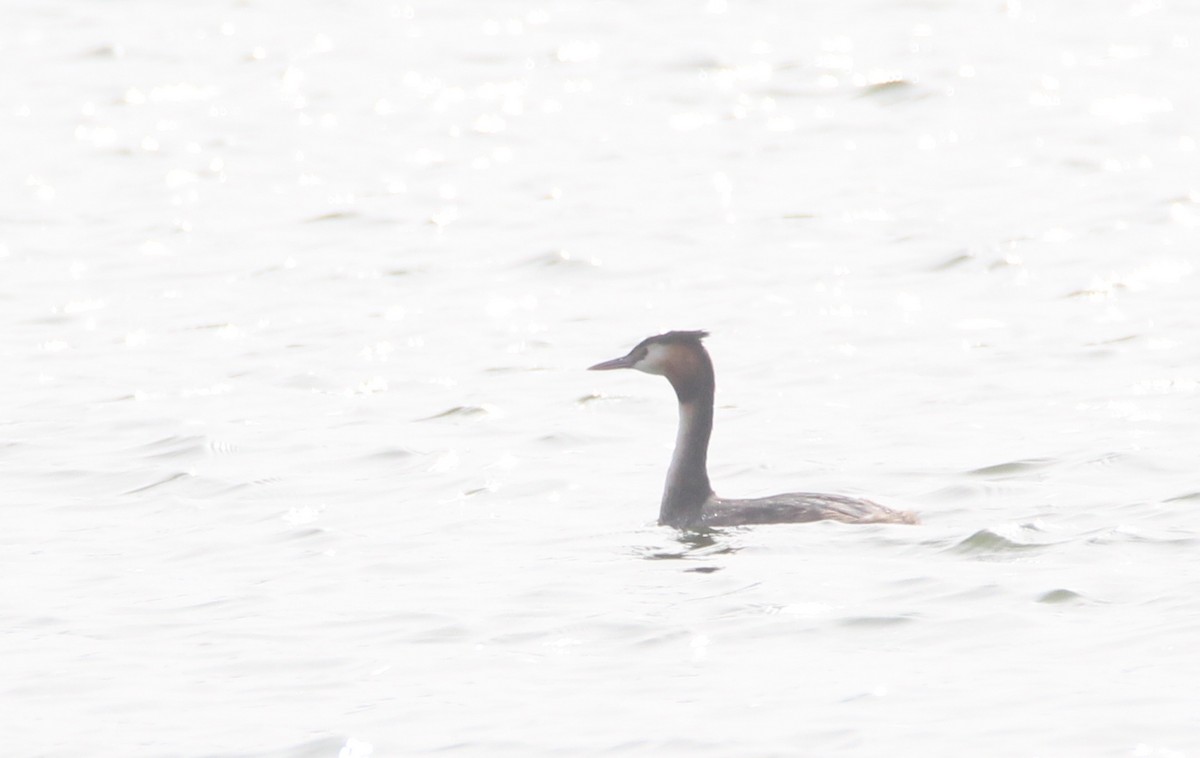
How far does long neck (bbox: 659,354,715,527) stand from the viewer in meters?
12.8

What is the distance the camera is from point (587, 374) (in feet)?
55.3

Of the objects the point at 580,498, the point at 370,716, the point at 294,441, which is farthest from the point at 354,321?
the point at 370,716

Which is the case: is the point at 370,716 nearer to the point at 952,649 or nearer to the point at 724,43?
the point at 952,649

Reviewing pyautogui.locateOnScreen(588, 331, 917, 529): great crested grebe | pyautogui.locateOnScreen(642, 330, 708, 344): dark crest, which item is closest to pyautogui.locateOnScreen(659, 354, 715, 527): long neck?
pyautogui.locateOnScreen(588, 331, 917, 529): great crested grebe

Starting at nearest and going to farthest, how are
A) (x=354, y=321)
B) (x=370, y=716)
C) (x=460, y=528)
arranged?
(x=370, y=716)
(x=460, y=528)
(x=354, y=321)

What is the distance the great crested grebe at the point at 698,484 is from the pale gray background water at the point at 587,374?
0.16m

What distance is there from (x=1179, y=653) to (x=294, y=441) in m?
7.06

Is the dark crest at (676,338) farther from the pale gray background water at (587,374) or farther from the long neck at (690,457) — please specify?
the pale gray background water at (587,374)

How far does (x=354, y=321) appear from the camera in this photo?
18703 mm

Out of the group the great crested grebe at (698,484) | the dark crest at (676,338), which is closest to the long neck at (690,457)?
the great crested grebe at (698,484)

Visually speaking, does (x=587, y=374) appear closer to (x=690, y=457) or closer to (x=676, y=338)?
(x=676, y=338)

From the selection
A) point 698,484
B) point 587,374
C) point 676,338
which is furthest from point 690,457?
point 587,374

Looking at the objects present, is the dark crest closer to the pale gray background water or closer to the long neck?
the long neck

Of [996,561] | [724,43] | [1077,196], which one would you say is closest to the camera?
[996,561]
